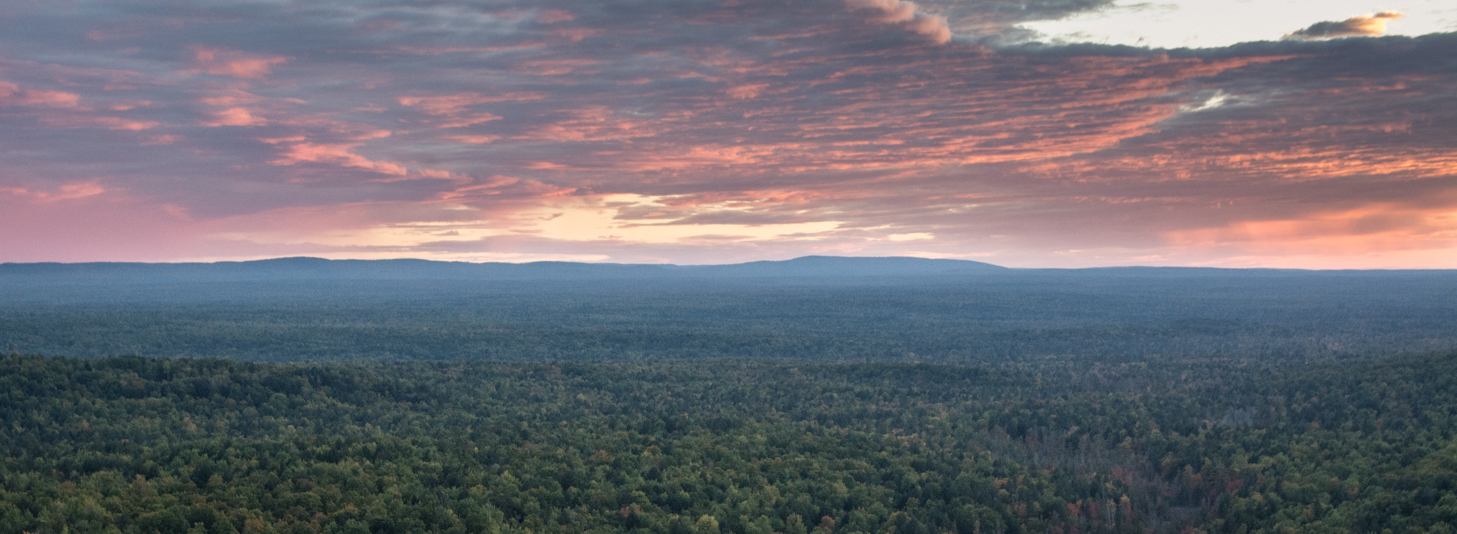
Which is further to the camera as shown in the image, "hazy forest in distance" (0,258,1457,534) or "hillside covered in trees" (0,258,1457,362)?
"hillside covered in trees" (0,258,1457,362)

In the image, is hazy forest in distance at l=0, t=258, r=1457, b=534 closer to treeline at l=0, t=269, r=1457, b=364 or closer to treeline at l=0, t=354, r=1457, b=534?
treeline at l=0, t=354, r=1457, b=534

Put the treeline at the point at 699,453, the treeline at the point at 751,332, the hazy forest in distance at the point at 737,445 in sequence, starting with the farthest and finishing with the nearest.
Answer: the treeline at the point at 751,332, the hazy forest in distance at the point at 737,445, the treeline at the point at 699,453

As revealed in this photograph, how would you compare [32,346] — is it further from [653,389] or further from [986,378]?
[986,378]

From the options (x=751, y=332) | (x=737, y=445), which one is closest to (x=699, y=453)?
(x=737, y=445)

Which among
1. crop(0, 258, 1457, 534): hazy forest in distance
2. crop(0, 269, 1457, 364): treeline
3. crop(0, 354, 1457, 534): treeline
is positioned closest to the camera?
crop(0, 354, 1457, 534): treeline

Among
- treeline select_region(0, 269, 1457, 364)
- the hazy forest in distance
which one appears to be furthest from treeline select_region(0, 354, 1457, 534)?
treeline select_region(0, 269, 1457, 364)

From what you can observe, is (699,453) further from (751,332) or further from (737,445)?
(751,332)

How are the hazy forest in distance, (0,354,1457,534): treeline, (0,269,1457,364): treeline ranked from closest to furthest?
(0,354,1457,534): treeline
the hazy forest in distance
(0,269,1457,364): treeline

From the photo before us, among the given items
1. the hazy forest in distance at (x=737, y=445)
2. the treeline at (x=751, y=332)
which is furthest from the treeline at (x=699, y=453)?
the treeline at (x=751, y=332)

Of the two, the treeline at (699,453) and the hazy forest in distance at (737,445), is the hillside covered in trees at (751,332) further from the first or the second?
the treeline at (699,453)
